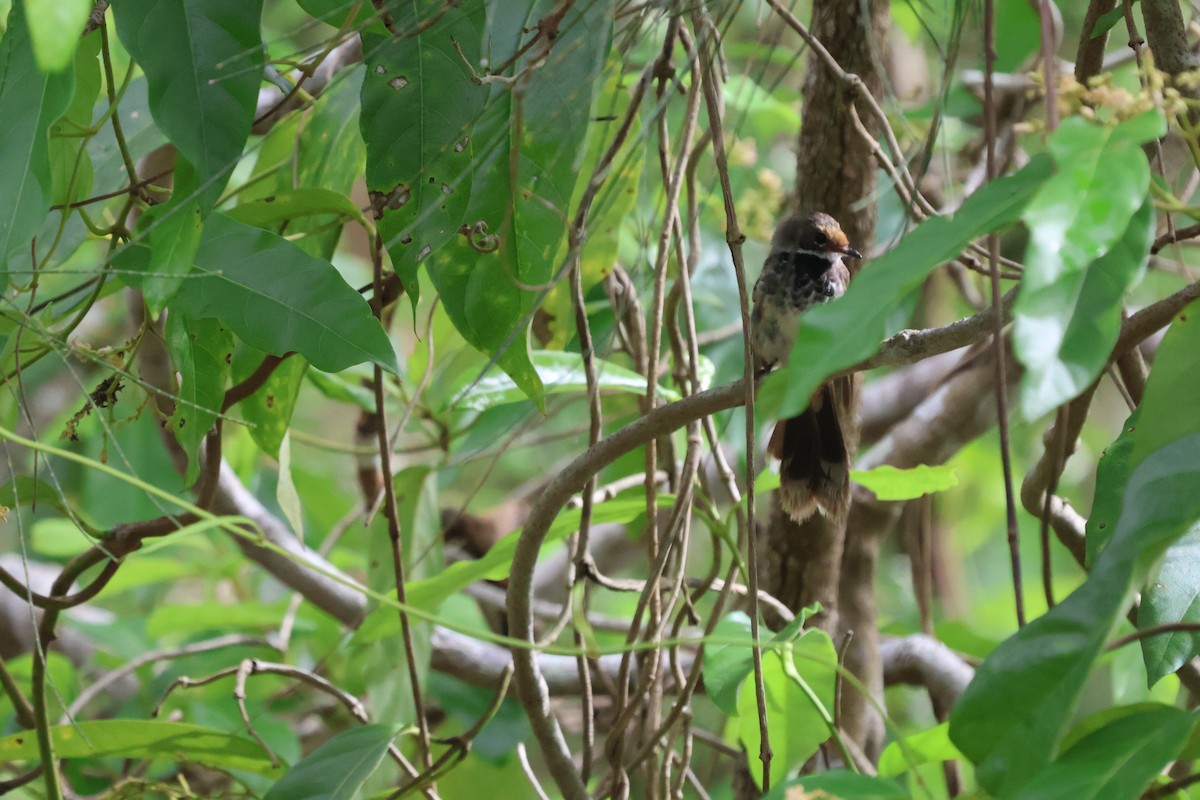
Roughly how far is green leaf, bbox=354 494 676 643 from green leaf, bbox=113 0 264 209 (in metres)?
0.64

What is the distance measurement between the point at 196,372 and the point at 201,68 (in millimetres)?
370

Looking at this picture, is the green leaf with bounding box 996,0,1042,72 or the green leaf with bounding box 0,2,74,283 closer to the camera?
the green leaf with bounding box 0,2,74,283

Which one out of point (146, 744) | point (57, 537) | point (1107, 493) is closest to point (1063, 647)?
point (1107, 493)

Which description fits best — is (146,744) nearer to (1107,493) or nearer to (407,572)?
(407,572)

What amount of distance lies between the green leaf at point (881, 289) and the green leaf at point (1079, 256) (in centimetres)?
5

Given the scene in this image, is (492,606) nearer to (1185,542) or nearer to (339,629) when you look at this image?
(339,629)

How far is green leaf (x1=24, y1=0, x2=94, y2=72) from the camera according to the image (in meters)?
0.60

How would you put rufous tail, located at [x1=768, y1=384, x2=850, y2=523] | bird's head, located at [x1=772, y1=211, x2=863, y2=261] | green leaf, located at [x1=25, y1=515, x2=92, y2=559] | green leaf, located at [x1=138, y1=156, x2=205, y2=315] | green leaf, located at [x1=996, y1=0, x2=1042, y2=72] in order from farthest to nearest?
1. green leaf, located at [x1=25, y1=515, x2=92, y2=559]
2. green leaf, located at [x1=996, y1=0, x2=1042, y2=72]
3. bird's head, located at [x1=772, y1=211, x2=863, y2=261]
4. rufous tail, located at [x1=768, y1=384, x2=850, y2=523]
5. green leaf, located at [x1=138, y1=156, x2=205, y2=315]

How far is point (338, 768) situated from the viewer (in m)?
1.26

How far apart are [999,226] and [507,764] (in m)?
2.08

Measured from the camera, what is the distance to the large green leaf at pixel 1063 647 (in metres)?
0.72

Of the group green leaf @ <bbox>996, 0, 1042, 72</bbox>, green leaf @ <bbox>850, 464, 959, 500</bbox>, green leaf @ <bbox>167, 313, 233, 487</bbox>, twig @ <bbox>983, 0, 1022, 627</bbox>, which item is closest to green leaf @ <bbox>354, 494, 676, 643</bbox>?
green leaf @ <bbox>850, 464, 959, 500</bbox>

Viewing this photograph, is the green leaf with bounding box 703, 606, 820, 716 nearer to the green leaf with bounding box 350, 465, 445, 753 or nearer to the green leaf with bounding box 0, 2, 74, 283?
the green leaf with bounding box 350, 465, 445, 753

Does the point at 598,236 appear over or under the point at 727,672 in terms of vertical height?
over
